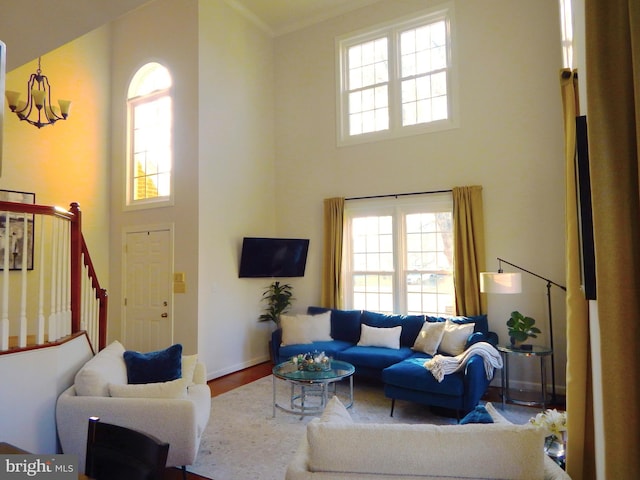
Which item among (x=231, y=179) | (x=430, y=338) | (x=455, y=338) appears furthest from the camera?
(x=231, y=179)

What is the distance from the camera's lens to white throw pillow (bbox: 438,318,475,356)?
→ 466cm

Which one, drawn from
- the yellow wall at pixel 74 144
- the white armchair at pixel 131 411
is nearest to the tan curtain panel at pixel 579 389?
the white armchair at pixel 131 411

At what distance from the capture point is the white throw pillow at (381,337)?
5172 millimetres

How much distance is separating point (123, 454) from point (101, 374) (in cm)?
170

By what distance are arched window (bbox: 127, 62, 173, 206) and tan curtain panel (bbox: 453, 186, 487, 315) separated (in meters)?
4.10

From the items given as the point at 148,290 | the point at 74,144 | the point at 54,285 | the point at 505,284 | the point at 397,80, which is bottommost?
the point at 148,290

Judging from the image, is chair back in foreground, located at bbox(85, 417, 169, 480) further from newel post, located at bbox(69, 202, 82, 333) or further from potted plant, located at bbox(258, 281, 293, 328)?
potted plant, located at bbox(258, 281, 293, 328)

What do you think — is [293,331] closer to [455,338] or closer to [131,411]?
[455,338]

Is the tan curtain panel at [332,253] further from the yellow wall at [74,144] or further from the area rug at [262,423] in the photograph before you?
the yellow wall at [74,144]

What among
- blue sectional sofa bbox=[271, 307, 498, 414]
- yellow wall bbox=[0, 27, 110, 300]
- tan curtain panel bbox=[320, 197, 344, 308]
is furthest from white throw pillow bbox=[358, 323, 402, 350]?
yellow wall bbox=[0, 27, 110, 300]

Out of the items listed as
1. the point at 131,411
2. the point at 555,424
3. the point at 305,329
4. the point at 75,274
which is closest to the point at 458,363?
the point at 555,424

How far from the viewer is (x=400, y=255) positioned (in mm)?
5879

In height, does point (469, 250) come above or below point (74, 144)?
below

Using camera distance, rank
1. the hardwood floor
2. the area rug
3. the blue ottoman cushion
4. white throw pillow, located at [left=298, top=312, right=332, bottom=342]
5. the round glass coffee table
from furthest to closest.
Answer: white throw pillow, located at [left=298, top=312, right=332, bottom=342]
the hardwood floor
the round glass coffee table
the blue ottoman cushion
the area rug
